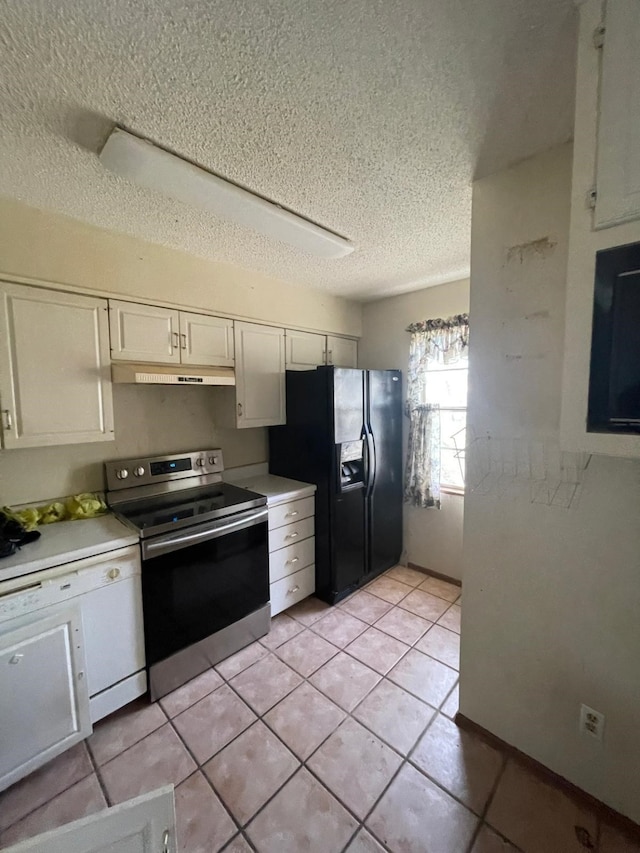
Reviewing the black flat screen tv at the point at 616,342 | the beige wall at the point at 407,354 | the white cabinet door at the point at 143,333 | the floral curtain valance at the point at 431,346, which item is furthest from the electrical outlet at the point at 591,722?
the white cabinet door at the point at 143,333

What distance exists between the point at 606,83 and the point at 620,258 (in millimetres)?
412

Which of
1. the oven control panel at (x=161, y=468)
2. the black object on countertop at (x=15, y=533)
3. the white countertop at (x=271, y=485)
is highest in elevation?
the oven control panel at (x=161, y=468)

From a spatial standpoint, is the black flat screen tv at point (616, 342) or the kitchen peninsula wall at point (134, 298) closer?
the black flat screen tv at point (616, 342)

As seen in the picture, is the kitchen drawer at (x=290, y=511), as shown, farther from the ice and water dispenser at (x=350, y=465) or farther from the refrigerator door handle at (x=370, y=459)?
the refrigerator door handle at (x=370, y=459)

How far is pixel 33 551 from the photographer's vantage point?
1493 millimetres

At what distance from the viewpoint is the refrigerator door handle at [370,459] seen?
2.63m

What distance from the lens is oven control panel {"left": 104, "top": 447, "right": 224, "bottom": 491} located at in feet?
6.92

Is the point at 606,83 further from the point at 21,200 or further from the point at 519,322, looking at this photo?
the point at 21,200

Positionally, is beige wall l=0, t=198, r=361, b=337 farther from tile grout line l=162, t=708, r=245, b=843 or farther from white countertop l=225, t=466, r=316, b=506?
tile grout line l=162, t=708, r=245, b=843

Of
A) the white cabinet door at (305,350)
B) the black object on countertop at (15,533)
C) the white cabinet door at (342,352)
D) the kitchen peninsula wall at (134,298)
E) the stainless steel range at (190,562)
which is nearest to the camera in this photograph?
the black object on countertop at (15,533)

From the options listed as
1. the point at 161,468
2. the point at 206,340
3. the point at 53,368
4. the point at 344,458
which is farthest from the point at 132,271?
the point at 344,458

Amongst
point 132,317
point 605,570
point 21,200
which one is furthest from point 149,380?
point 605,570

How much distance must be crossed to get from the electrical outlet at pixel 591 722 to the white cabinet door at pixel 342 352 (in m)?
2.52

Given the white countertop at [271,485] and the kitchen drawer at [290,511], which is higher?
the white countertop at [271,485]
